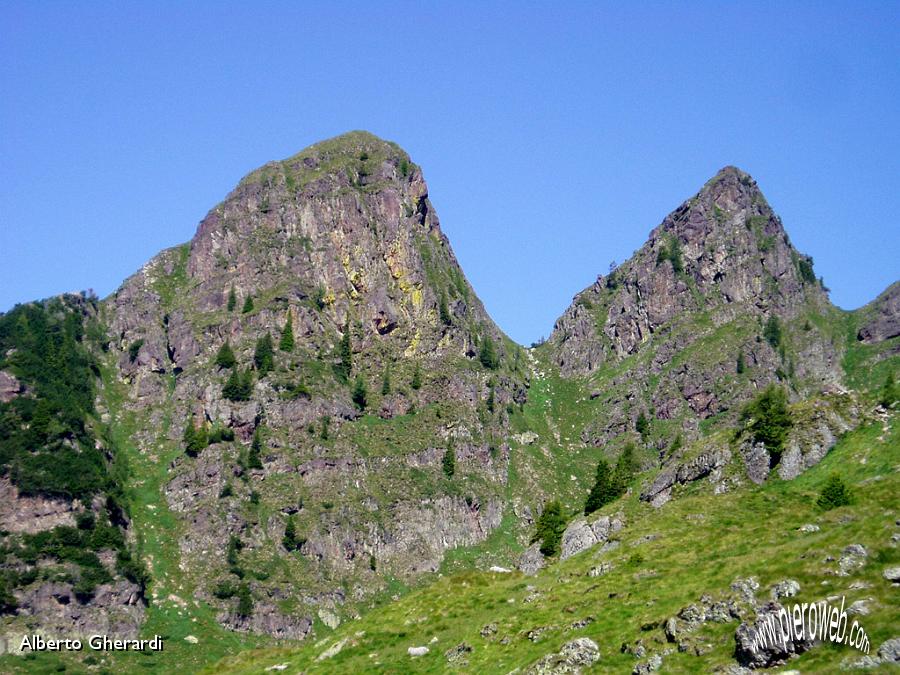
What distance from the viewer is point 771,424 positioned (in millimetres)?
107375

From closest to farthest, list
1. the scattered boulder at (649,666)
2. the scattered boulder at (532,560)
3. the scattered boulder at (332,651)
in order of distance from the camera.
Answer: the scattered boulder at (649,666) → the scattered boulder at (332,651) → the scattered boulder at (532,560)

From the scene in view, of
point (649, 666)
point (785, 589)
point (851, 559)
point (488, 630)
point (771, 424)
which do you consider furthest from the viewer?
point (771, 424)

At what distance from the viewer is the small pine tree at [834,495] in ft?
267

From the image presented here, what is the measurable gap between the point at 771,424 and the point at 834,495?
2498 centimetres

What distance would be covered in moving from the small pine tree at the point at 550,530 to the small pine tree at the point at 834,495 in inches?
1848

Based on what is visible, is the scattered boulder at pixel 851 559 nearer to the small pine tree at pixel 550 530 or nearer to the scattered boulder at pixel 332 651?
the scattered boulder at pixel 332 651

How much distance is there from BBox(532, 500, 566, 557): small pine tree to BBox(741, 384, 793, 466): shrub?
31.4m

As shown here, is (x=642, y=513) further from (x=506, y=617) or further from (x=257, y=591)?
(x=257, y=591)

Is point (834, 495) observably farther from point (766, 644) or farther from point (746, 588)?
point (766, 644)

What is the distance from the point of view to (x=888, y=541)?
54625 mm

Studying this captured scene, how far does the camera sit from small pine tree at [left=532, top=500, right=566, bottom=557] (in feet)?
417

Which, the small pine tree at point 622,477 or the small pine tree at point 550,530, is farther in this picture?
the small pine tree at point 622,477

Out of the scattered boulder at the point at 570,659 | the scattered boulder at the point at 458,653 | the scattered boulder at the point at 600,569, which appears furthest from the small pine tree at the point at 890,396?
the scattered boulder at the point at 570,659

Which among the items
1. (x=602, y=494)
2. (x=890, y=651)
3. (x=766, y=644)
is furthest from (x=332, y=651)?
(x=602, y=494)
